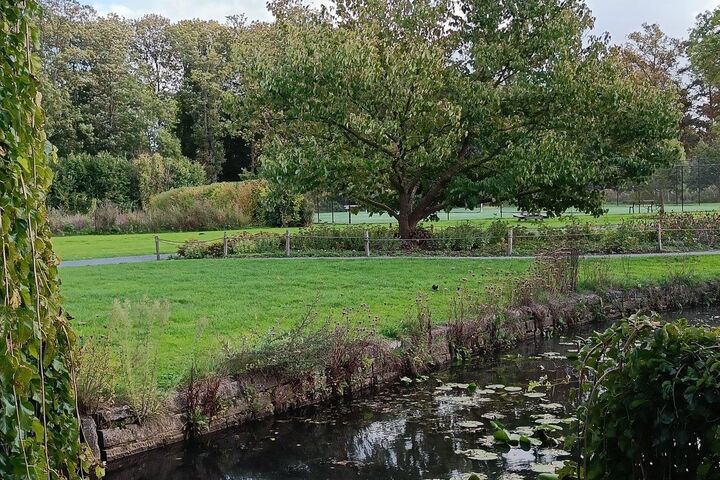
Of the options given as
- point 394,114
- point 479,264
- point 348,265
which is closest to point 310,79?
point 394,114

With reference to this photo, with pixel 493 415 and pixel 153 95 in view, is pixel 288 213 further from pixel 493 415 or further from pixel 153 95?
pixel 493 415

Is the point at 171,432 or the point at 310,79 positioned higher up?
the point at 310,79

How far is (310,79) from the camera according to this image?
1756 centimetres

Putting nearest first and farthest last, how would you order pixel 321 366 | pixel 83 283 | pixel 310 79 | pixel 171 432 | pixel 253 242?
pixel 171 432 → pixel 321 366 → pixel 83 283 → pixel 310 79 → pixel 253 242

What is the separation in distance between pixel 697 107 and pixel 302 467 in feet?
202

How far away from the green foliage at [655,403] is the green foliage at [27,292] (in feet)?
7.33

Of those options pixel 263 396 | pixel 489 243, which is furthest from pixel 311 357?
pixel 489 243

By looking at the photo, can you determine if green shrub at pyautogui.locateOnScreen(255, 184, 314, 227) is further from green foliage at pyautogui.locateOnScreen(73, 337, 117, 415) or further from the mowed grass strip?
green foliage at pyautogui.locateOnScreen(73, 337, 117, 415)

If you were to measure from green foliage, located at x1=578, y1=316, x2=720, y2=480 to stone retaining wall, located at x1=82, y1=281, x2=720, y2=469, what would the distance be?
101 cm

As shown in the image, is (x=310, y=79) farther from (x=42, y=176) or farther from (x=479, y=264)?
(x=42, y=176)

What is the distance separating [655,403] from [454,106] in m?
15.2

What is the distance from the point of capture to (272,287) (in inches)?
521

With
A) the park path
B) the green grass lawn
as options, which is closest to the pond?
the green grass lawn

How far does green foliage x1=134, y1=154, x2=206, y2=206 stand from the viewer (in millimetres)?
39875
